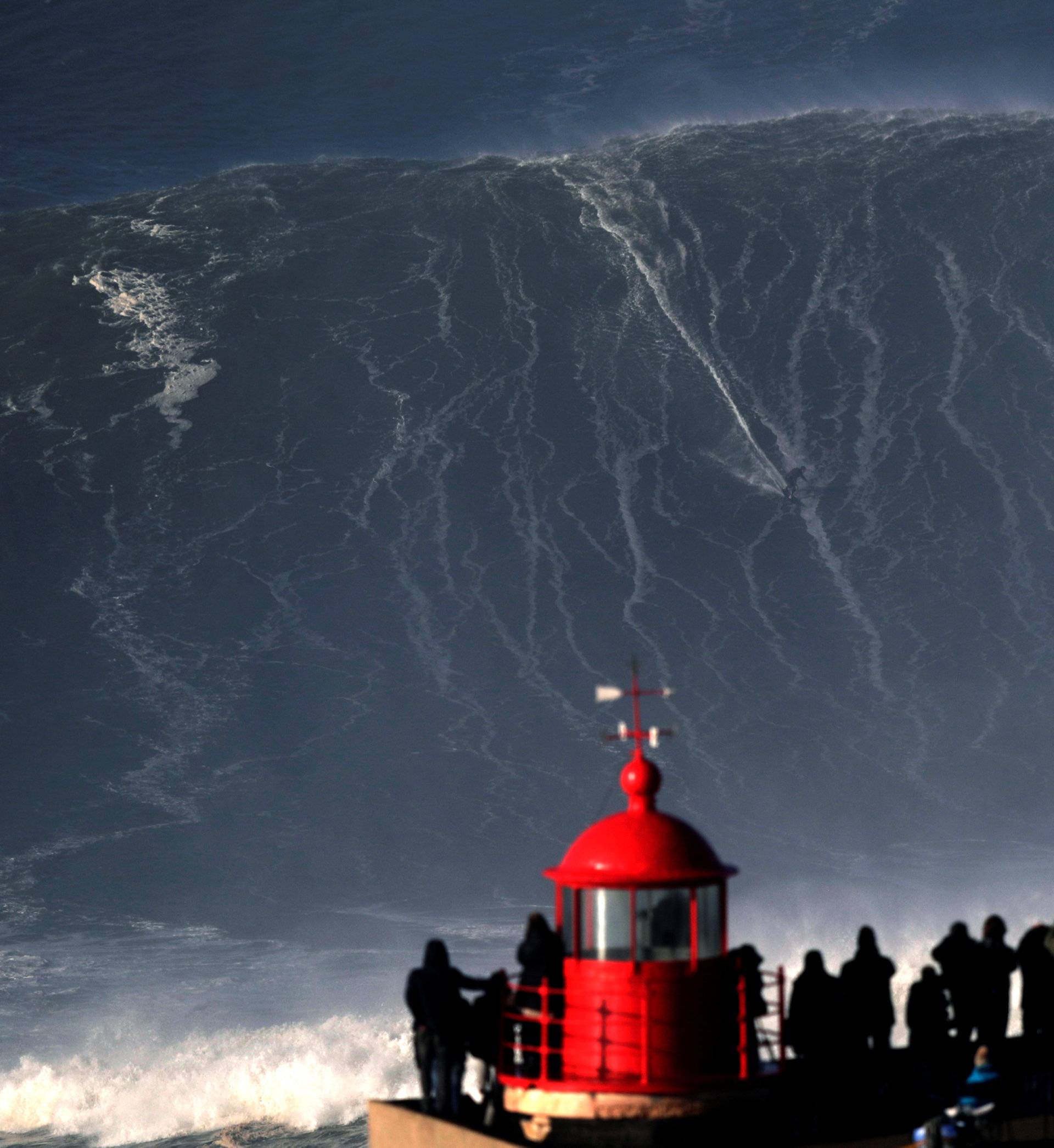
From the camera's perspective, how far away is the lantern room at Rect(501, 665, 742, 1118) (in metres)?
12.5

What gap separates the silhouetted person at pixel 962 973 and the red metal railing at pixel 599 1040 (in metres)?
2.21

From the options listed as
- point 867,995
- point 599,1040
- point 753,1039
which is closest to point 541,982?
point 599,1040

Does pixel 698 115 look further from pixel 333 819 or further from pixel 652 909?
pixel 652 909

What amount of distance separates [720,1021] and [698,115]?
115 m

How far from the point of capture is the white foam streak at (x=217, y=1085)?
151 ft

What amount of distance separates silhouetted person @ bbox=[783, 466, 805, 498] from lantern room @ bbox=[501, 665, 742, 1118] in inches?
3278

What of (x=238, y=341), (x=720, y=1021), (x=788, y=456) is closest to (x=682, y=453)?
(x=788, y=456)

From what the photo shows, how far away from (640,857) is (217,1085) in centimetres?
4102

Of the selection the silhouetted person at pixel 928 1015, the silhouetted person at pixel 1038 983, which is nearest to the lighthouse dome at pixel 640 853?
the silhouetted person at pixel 928 1015

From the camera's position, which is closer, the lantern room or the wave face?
the lantern room

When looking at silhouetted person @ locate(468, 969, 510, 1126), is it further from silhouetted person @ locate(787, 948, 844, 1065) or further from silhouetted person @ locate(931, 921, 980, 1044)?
silhouetted person @ locate(931, 921, 980, 1044)

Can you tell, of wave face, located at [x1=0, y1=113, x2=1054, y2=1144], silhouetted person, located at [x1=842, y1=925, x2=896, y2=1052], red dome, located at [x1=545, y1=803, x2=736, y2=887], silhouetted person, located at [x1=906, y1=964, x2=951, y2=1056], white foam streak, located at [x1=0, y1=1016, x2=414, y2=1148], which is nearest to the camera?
red dome, located at [x1=545, y1=803, x2=736, y2=887]

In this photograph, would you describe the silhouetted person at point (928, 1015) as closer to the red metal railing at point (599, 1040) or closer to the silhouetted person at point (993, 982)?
the silhouetted person at point (993, 982)

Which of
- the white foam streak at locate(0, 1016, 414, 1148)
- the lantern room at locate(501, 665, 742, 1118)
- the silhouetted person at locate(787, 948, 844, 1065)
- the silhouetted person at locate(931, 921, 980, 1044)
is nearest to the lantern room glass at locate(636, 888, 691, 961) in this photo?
the lantern room at locate(501, 665, 742, 1118)
